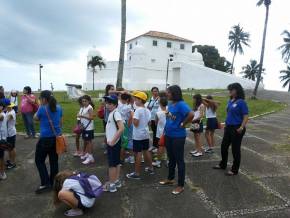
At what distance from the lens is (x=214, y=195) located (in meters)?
4.98

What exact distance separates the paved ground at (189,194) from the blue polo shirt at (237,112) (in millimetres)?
1074

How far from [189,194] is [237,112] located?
1.78 meters

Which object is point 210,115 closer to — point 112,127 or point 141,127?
point 141,127

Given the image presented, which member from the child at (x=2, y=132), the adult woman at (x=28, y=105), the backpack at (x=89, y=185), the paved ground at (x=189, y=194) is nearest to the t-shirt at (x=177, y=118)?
the paved ground at (x=189, y=194)

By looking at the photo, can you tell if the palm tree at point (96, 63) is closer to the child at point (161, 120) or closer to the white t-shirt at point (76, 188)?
the child at point (161, 120)

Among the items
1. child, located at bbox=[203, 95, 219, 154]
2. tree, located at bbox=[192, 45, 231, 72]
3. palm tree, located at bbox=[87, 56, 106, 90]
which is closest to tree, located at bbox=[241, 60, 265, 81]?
tree, located at bbox=[192, 45, 231, 72]

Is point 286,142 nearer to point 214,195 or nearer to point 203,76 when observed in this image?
point 214,195

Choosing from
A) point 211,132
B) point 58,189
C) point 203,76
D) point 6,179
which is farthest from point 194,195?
point 203,76

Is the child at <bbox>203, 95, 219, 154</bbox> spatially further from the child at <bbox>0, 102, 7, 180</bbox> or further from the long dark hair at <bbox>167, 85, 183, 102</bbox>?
the child at <bbox>0, 102, 7, 180</bbox>

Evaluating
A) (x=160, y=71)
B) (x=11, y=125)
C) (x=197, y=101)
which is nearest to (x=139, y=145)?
(x=197, y=101)

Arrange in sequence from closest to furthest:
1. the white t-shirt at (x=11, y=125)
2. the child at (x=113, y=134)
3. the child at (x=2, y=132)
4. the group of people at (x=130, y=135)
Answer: the group of people at (x=130, y=135) → the child at (x=113, y=134) → the child at (x=2, y=132) → the white t-shirt at (x=11, y=125)

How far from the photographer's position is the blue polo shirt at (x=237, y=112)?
219 inches

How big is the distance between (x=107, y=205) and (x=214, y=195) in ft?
5.77

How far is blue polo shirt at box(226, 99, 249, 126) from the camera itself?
5570 millimetres
